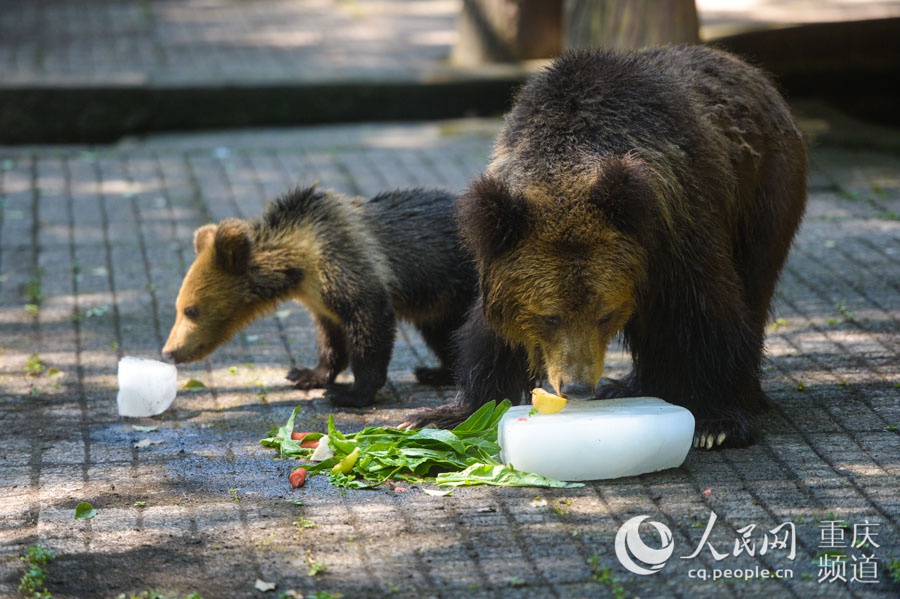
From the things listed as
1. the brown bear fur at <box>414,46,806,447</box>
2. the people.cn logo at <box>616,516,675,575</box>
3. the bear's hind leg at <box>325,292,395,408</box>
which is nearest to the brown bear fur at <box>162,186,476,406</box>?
the bear's hind leg at <box>325,292,395,408</box>

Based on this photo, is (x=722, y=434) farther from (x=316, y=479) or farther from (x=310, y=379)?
(x=310, y=379)

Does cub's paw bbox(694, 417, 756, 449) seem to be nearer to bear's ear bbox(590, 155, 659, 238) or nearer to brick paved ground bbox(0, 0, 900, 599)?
brick paved ground bbox(0, 0, 900, 599)

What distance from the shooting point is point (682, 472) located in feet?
18.2

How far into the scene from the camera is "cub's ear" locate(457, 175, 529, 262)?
521 centimetres

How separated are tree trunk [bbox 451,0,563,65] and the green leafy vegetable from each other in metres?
9.16

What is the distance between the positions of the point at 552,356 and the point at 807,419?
1.74m

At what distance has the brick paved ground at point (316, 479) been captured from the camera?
4602 millimetres

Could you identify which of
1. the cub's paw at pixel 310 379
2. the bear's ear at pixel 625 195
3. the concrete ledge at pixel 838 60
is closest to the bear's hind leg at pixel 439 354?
the cub's paw at pixel 310 379

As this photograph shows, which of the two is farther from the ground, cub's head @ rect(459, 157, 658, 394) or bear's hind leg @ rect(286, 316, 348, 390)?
cub's head @ rect(459, 157, 658, 394)

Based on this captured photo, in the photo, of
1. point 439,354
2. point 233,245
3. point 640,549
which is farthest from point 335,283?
point 640,549

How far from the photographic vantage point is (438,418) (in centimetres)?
619

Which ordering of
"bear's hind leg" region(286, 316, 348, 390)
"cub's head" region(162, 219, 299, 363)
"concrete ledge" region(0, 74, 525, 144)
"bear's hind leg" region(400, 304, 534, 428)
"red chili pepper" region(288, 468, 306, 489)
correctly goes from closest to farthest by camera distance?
"red chili pepper" region(288, 468, 306, 489) → "bear's hind leg" region(400, 304, 534, 428) → "cub's head" region(162, 219, 299, 363) → "bear's hind leg" region(286, 316, 348, 390) → "concrete ledge" region(0, 74, 525, 144)

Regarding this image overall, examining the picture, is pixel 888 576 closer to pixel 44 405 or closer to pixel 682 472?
pixel 682 472

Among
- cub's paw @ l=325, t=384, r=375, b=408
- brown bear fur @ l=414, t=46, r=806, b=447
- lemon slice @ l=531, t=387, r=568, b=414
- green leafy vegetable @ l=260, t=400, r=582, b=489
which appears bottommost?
cub's paw @ l=325, t=384, r=375, b=408
